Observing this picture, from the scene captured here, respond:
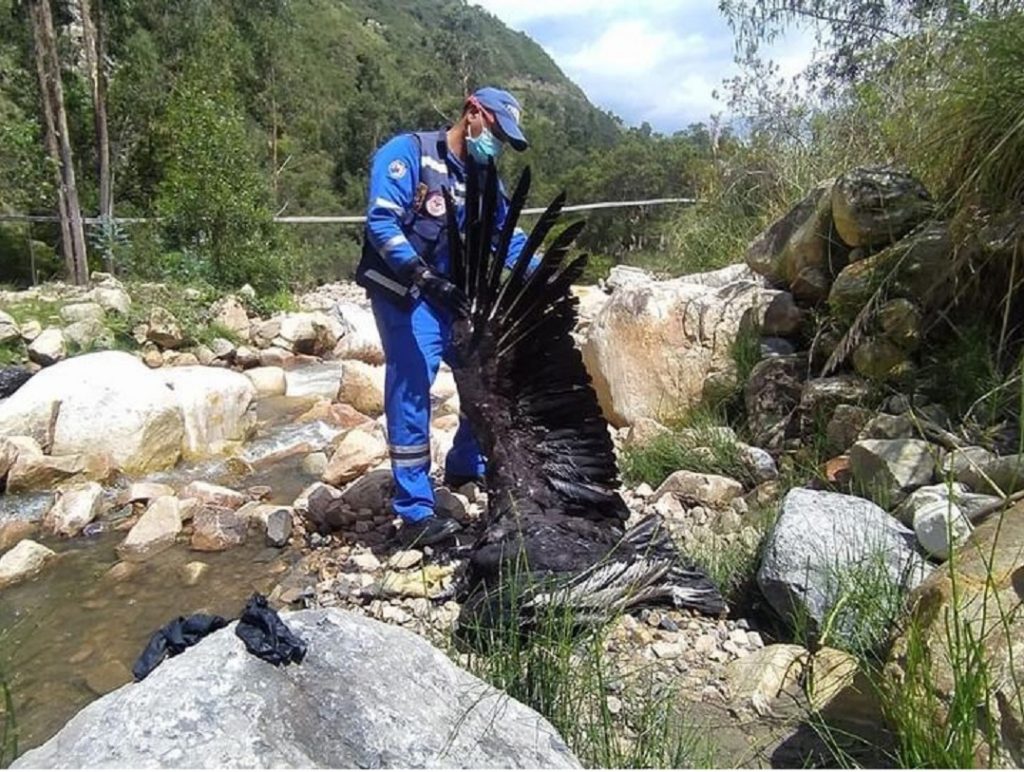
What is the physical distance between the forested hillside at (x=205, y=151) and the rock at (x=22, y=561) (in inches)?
299

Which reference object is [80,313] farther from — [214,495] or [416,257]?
[416,257]

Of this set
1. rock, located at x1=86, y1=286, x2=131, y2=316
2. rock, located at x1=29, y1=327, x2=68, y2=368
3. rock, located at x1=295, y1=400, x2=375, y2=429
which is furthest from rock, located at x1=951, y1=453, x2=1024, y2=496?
rock, located at x1=86, y1=286, x2=131, y2=316

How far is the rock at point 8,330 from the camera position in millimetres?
8336

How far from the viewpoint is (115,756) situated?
3.71 feet

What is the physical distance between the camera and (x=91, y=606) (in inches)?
135

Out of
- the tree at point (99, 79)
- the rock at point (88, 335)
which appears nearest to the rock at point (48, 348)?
the rock at point (88, 335)

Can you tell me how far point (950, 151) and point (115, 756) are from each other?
11.7ft

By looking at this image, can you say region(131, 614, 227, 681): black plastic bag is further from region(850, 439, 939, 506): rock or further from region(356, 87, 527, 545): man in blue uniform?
region(850, 439, 939, 506): rock

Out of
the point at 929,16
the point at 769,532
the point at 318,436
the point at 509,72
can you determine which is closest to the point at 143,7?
the point at 318,436

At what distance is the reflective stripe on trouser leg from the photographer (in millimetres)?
3451

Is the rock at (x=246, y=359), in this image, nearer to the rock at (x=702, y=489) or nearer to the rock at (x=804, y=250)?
Answer: the rock at (x=804, y=250)

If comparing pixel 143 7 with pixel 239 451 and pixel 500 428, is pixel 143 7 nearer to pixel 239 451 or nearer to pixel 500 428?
pixel 239 451

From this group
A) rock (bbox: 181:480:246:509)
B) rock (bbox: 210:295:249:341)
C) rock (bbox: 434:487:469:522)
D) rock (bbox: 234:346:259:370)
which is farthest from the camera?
rock (bbox: 210:295:249:341)

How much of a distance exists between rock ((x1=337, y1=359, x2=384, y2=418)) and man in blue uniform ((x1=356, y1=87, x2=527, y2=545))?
3314 mm
